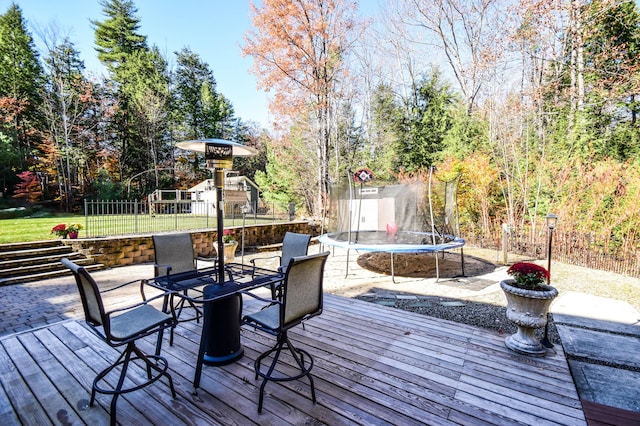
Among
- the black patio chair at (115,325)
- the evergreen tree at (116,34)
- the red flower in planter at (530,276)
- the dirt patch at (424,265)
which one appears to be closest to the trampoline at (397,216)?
the dirt patch at (424,265)

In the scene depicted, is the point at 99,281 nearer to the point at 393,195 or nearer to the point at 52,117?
the point at 393,195

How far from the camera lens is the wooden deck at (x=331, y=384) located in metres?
1.85

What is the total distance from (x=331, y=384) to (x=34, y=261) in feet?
22.3

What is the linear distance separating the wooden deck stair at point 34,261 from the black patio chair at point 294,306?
574cm

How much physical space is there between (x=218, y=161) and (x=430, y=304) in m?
3.34

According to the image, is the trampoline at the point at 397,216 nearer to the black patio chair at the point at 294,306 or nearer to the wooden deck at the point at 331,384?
the wooden deck at the point at 331,384

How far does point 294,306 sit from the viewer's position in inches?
81.4

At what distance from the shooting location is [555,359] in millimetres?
2594

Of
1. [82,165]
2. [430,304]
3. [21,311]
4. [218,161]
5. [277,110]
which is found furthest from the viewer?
[82,165]

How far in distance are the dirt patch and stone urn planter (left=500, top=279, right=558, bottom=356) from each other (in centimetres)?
311

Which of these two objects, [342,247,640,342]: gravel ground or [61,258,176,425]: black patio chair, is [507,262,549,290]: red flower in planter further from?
[61,258,176,425]: black patio chair

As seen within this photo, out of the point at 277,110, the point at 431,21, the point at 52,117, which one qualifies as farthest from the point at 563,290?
the point at 52,117

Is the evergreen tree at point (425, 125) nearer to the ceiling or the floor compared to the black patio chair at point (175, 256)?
nearer to the ceiling

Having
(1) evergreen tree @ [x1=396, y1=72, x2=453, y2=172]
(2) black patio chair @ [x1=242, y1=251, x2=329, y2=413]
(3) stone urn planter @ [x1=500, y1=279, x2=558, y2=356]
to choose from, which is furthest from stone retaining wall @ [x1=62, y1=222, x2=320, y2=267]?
(1) evergreen tree @ [x1=396, y1=72, x2=453, y2=172]
